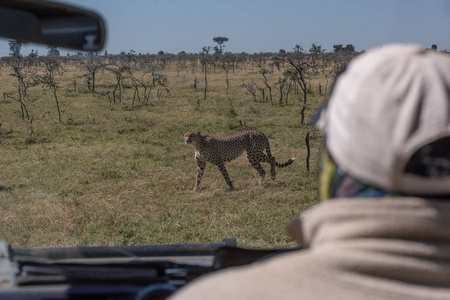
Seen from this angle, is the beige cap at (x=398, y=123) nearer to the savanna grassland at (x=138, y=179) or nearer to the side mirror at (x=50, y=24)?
the side mirror at (x=50, y=24)

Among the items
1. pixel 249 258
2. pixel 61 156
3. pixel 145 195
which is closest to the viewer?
pixel 249 258

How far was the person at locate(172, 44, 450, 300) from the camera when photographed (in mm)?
703

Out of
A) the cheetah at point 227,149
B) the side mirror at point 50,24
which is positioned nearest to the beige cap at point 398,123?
the side mirror at point 50,24

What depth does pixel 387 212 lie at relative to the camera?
0.71 meters

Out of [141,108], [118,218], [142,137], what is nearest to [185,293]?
[118,218]

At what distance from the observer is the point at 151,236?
17.5 ft

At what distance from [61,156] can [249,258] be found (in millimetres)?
7960

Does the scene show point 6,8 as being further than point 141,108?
No

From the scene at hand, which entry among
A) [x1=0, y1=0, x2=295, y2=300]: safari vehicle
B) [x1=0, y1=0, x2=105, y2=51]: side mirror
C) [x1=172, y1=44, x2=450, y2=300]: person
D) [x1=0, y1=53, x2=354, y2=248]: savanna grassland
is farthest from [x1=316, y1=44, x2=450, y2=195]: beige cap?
[x1=0, y1=53, x2=354, y2=248]: savanna grassland

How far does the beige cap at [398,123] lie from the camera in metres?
0.71

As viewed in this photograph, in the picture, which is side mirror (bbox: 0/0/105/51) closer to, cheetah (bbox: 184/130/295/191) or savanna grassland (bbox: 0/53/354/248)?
savanna grassland (bbox: 0/53/354/248)

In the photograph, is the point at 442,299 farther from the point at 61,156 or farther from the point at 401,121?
the point at 61,156

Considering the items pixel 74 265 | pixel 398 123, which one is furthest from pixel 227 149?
Answer: pixel 398 123

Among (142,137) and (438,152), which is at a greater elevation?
(438,152)
